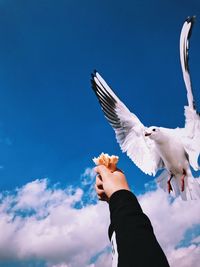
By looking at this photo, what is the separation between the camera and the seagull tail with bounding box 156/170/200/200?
221 inches

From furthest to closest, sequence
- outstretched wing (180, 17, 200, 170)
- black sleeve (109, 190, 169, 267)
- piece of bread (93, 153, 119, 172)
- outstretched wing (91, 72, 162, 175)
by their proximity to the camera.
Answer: outstretched wing (91, 72, 162, 175) → outstretched wing (180, 17, 200, 170) → piece of bread (93, 153, 119, 172) → black sleeve (109, 190, 169, 267)

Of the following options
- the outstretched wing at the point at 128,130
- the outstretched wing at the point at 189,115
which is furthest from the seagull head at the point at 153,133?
the outstretched wing at the point at 189,115

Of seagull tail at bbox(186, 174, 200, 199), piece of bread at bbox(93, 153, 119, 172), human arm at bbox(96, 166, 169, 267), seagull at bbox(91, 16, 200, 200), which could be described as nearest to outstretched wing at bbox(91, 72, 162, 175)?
seagull at bbox(91, 16, 200, 200)

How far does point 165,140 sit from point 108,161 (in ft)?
16.0

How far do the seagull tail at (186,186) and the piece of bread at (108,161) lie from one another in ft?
16.0

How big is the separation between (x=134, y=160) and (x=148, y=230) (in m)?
5.54

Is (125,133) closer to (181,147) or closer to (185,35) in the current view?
(181,147)

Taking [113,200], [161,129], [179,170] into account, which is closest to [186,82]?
[161,129]

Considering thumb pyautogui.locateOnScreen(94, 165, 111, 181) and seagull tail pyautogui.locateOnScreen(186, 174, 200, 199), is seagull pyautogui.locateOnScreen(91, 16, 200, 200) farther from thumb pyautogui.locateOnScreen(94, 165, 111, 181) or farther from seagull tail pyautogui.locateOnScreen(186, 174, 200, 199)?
thumb pyautogui.locateOnScreen(94, 165, 111, 181)

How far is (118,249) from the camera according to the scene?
69 centimetres

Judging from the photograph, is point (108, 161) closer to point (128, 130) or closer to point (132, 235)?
point (132, 235)

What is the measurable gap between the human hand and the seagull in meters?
4.54

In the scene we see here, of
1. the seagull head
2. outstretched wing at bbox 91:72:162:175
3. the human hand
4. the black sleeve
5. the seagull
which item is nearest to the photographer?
the black sleeve

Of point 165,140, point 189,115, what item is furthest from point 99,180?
point 165,140
